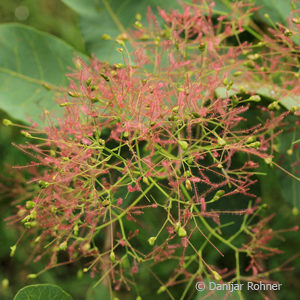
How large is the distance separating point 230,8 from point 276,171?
1.46ft

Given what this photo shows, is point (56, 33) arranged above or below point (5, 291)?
above

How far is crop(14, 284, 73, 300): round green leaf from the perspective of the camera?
836 millimetres

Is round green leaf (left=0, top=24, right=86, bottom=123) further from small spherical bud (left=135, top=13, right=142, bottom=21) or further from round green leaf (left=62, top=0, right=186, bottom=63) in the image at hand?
small spherical bud (left=135, top=13, right=142, bottom=21)

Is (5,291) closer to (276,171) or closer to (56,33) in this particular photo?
(276,171)

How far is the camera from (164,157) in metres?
0.83

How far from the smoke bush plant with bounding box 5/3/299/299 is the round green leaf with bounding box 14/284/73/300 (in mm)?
58

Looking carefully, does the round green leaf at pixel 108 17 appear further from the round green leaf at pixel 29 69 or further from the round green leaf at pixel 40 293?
the round green leaf at pixel 40 293

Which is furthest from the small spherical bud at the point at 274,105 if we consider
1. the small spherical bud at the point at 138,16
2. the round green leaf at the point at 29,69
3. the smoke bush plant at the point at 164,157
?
the round green leaf at the point at 29,69

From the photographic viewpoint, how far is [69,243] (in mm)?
921

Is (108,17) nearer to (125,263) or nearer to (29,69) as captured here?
(29,69)

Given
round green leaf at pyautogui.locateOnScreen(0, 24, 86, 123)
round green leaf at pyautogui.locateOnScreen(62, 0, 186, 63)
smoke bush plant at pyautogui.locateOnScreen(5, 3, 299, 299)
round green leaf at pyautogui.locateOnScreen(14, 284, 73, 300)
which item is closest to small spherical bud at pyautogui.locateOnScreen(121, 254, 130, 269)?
smoke bush plant at pyautogui.locateOnScreen(5, 3, 299, 299)

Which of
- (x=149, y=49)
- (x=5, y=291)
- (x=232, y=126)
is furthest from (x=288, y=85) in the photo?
(x=5, y=291)

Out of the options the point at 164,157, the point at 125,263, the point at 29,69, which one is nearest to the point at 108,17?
the point at 29,69

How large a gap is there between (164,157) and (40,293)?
381 mm
